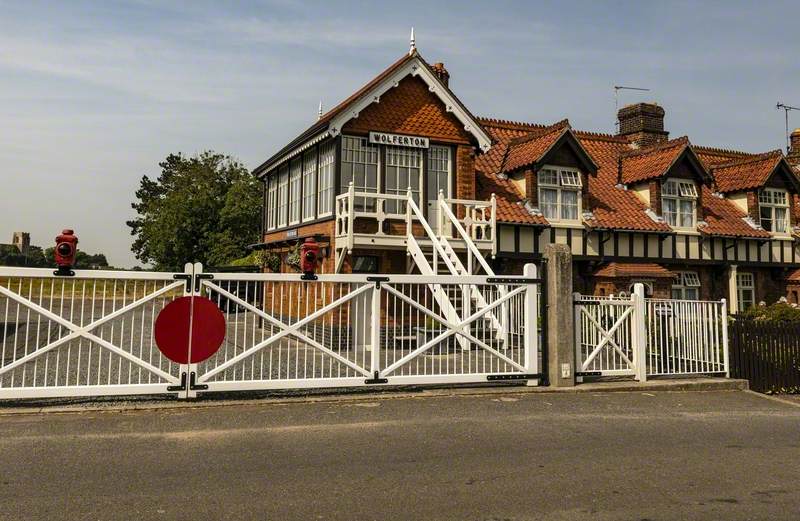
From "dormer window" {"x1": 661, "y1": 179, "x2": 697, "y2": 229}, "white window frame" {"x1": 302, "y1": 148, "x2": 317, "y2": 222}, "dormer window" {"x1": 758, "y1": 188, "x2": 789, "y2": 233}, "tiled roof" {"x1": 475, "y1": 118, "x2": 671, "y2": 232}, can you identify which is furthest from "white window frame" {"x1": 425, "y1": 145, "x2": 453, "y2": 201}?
"dormer window" {"x1": 758, "y1": 188, "x2": 789, "y2": 233}

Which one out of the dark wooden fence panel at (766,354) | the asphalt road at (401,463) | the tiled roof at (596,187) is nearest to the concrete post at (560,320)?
the asphalt road at (401,463)

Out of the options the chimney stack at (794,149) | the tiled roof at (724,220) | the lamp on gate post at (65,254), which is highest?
the chimney stack at (794,149)

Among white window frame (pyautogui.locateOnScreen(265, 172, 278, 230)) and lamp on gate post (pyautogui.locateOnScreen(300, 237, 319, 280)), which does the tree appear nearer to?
white window frame (pyautogui.locateOnScreen(265, 172, 278, 230))

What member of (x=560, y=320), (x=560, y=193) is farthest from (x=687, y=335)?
(x=560, y=193)

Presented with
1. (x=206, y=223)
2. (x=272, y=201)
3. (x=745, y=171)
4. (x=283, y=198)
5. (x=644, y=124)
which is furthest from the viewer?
(x=206, y=223)

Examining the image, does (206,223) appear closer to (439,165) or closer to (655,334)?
(439,165)

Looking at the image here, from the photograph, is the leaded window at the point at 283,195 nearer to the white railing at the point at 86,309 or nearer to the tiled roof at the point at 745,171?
the white railing at the point at 86,309

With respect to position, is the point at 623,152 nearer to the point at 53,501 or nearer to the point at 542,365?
the point at 542,365

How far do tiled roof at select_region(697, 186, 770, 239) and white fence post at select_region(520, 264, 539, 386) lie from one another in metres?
14.7

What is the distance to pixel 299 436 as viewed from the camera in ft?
20.3

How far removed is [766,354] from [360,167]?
1006cm

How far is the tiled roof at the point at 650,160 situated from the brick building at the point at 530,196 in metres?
0.06

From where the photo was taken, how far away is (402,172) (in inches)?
646

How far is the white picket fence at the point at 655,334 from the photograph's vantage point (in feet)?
32.1
